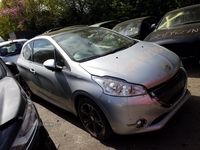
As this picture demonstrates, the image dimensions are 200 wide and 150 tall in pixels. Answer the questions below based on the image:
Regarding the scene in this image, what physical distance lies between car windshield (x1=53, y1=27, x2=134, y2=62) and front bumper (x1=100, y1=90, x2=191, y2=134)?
91 centimetres

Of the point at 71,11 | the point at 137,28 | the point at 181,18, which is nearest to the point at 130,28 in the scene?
the point at 137,28

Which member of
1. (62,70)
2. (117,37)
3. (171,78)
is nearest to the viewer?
(171,78)

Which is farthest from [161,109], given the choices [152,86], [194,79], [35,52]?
[35,52]

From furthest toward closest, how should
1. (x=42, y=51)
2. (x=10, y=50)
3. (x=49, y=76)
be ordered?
(x=10, y=50) → (x=42, y=51) → (x=49, y=76)

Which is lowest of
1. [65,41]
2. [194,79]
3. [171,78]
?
[194,79]

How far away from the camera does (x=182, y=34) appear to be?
15.8 ft

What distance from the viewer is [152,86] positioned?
2588 millimetres

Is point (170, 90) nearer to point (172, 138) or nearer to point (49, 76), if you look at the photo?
point (172, 138)

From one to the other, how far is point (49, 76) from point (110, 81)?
1.31 meters

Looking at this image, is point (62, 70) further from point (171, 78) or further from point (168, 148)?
point (168, 148)

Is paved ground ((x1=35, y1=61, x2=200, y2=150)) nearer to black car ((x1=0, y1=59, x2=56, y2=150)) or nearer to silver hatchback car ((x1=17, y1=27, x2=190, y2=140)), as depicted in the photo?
silver hatchback car ((x1=17, y1=27, x2=190, y2=140))

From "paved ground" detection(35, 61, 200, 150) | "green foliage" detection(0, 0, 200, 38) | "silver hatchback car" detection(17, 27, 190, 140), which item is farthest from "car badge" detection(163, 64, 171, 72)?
"green foliage" detection(0, 0, 200, 38)

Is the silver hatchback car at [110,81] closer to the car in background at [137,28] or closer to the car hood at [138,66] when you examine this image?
the car hood at [138,66]

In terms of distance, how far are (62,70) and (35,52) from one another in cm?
126
